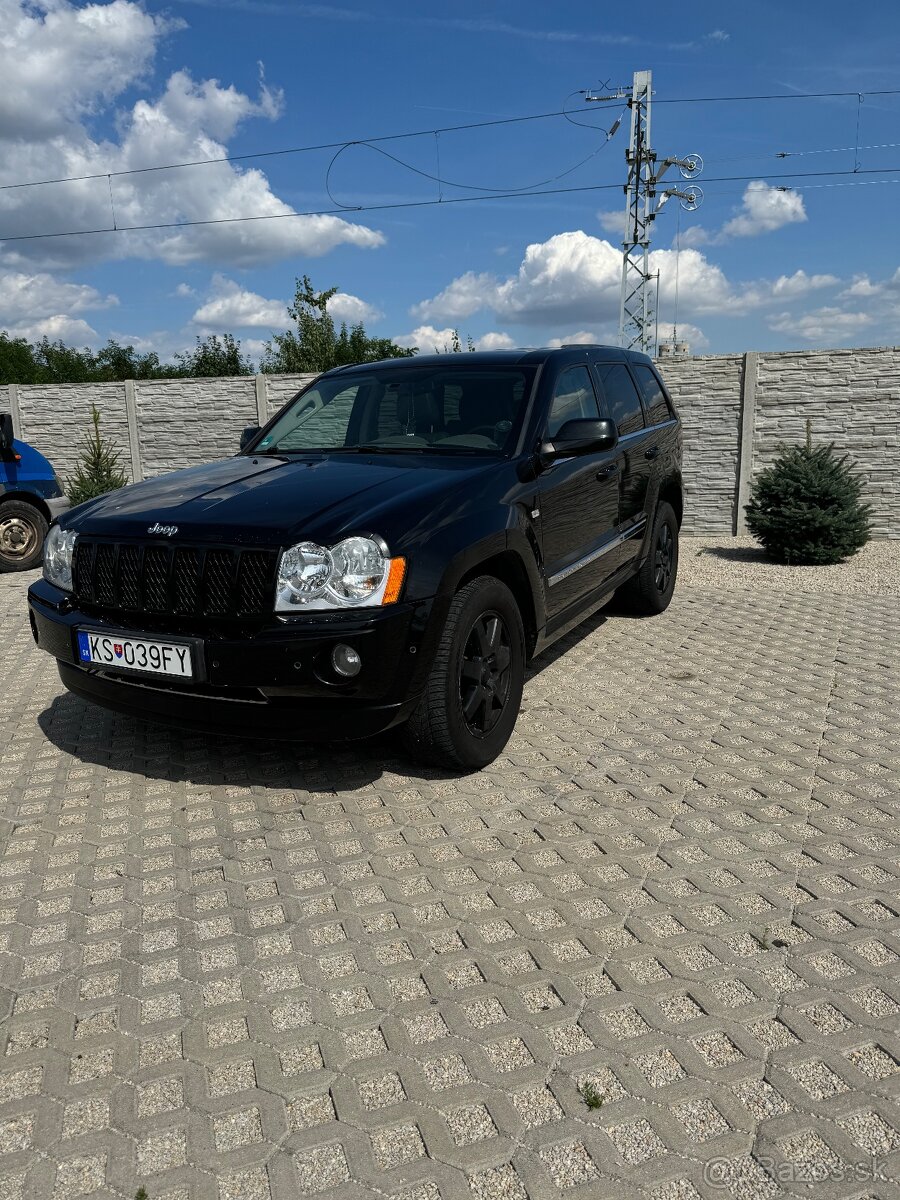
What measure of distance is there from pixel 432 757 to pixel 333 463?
151 cm

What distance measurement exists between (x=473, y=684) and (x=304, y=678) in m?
0.86

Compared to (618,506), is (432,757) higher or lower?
lower

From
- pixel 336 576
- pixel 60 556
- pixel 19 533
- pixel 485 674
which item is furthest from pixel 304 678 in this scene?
pixel 19 533

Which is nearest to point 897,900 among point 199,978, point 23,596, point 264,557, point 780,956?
point 780,956

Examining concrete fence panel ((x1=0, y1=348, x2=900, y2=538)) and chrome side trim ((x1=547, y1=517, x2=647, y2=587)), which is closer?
chrome side trim ((x1=547, y1=517, x2=647, y2=587))

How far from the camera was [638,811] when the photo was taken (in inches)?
142

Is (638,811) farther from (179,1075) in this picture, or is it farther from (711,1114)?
(179,1075)

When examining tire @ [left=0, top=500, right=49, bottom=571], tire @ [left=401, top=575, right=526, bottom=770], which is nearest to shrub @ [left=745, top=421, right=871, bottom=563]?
tire @ [left=401, top=575, right=526, bottom=770]

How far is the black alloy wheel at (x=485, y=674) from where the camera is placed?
3799mm

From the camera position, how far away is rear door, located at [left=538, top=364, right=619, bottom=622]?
445 cm

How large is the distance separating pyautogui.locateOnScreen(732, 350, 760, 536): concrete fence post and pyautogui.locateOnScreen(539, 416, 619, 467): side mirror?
749 cm

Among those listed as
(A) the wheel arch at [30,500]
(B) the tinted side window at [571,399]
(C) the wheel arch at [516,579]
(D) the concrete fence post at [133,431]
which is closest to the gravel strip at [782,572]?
(B) the tinted side window at [571,399]

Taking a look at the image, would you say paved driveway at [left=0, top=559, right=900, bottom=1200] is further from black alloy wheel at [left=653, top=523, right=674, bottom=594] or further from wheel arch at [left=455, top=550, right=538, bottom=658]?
black alloy wheel at [left=653, top=523, right=674, bottom=594]

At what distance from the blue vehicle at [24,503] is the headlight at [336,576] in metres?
7.42
